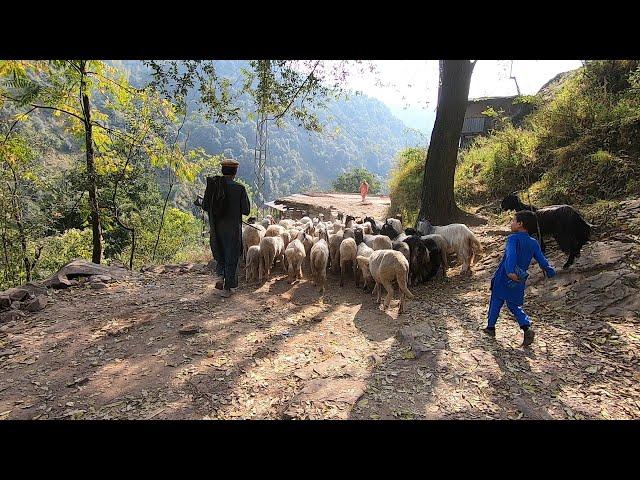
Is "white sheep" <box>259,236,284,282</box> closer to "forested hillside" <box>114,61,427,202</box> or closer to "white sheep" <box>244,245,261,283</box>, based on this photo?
"white sheep" <box>244,245,261,283</box>

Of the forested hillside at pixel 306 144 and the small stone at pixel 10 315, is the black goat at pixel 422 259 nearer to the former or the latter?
the small stone at pixel 10 315

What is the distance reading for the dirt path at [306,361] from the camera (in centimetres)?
321

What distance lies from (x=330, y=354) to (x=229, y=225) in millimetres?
2820

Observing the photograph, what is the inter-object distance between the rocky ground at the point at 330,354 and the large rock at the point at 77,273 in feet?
0.70

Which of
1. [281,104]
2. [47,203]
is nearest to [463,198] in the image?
[281,104]

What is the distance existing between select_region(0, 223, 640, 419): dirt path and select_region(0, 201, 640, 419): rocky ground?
0.02m

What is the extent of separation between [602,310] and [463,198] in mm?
6135

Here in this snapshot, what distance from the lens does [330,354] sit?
4.23 m

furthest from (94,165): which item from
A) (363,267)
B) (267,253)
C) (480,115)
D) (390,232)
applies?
(480,115)

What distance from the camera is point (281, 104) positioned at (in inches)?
320

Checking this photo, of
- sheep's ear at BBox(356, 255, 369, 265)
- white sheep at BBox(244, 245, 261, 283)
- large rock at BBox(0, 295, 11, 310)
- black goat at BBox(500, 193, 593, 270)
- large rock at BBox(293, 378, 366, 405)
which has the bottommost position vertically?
large rock at BBox(0, 295, 11, 310)

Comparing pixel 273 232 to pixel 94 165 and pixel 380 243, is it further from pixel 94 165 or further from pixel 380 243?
pixel 94 165

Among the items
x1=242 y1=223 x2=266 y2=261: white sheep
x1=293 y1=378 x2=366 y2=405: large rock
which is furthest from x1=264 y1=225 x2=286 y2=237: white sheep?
x1=293 y1=378 x2=366 y2=405: large rock

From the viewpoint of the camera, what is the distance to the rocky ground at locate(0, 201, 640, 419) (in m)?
3.22
